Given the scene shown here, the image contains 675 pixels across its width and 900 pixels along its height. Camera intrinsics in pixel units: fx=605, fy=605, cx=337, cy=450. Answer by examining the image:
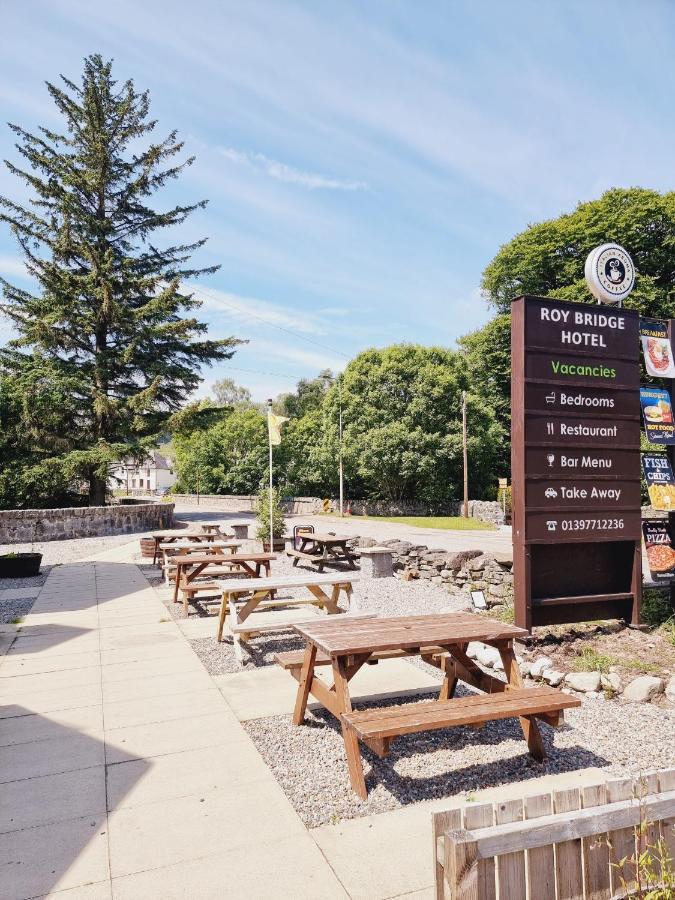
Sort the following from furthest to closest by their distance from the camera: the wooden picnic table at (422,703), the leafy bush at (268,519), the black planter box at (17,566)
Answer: the leafy bush at (268,519)
the black planter box at (17,566)
the wooden picnic table at (422,703)

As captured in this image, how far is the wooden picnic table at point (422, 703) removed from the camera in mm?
3467

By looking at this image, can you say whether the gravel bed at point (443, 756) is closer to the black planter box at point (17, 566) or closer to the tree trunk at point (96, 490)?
the black planter box at point (17, 566)

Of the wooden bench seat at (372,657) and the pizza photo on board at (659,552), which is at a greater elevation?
the pizza photo on board at (659,552)

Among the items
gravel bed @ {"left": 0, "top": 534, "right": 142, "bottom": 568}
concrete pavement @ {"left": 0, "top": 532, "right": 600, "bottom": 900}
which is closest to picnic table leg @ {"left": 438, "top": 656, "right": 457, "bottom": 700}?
concrete pavement @ {"left": 0, "top": 532, "right": 600, "bottom": 900}

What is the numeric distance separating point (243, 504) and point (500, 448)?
60.3 ft

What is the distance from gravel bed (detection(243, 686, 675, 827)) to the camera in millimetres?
3561

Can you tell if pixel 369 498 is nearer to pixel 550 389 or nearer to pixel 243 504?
pixel 243 504

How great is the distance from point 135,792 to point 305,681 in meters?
1.35

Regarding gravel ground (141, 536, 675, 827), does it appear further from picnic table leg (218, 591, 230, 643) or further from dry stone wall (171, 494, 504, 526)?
dry stone wall (171, 494, 504, 526)

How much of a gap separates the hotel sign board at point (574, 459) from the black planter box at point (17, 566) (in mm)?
10395

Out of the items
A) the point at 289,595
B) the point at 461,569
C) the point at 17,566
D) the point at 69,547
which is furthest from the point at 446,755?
the point at 69,547

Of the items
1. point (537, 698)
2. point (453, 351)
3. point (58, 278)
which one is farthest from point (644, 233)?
point (537, 698)

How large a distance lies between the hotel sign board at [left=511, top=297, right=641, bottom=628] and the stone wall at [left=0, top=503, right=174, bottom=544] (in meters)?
18.4

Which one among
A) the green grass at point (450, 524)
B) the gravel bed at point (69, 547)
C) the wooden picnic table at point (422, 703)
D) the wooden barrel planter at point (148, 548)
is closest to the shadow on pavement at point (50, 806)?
the wooden picnic table at point (422, 703)
